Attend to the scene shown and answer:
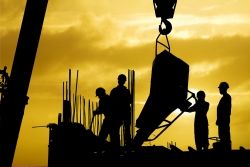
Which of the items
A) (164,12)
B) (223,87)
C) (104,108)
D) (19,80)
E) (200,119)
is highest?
(164,12)

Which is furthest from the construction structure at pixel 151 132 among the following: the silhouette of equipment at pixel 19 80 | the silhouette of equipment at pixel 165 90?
the silhouette of equipment at pixel 19 80

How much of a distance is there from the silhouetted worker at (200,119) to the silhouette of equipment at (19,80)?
24.3 feet

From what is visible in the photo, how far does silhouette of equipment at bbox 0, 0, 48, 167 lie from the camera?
Answer: 526 centimetres

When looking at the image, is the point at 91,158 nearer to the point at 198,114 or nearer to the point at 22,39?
the point at 198,114

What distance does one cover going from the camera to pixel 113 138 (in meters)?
11.5

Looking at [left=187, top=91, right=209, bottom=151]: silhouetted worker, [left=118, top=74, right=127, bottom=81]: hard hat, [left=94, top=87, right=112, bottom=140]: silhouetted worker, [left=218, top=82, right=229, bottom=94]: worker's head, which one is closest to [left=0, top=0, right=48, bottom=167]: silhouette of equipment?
[left=118, top=74, right=127, bottom=81]: hard hat

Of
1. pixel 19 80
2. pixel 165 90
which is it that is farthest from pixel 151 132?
pixel 19 80

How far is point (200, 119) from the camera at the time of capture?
488 inches

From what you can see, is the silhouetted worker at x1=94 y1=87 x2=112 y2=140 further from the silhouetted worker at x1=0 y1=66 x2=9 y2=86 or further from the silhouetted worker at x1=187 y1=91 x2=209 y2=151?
the silhouetted worker at x1=0 y1=66 x2=9 y2=86

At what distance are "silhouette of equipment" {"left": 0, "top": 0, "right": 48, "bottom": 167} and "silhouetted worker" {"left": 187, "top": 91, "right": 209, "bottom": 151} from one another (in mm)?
7393

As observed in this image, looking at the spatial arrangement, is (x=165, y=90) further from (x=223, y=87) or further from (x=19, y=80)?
(x=19, y=80)

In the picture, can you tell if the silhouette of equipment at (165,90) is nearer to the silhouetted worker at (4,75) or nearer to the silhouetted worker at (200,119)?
the silhouetted worker at (200,119)

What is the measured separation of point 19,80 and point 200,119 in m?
7.75

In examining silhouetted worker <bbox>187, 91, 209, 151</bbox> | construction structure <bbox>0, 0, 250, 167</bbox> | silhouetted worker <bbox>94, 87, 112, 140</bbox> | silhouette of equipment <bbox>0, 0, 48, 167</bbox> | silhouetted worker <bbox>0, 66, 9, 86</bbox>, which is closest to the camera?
silhouette of equipment <bbox>0, 0, 48, 167</bbox>
